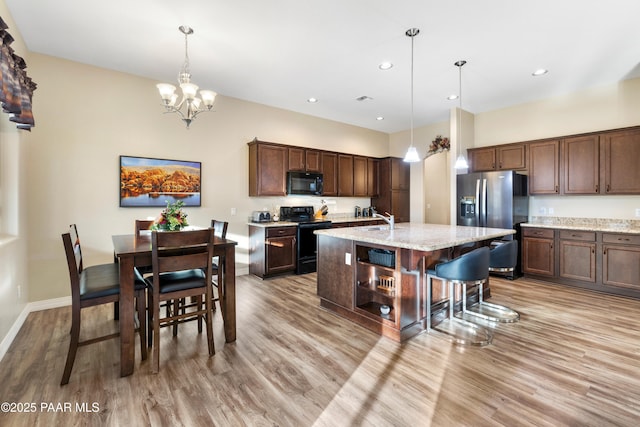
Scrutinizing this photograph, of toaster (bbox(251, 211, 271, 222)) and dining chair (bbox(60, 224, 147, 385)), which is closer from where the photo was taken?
dining chair (bbox(60, 224, 147, 385))

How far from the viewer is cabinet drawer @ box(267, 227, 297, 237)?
→ 479cm

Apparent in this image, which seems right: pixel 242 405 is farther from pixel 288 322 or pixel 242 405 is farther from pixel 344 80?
pixel 344 80

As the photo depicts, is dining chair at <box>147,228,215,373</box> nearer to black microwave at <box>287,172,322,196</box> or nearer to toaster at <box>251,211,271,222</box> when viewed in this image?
toaster at <box>251,211,271,222</box>

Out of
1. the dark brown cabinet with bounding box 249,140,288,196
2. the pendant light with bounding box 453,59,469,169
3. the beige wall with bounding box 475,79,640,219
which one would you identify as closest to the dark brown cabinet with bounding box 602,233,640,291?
the beige wall with bounding box 475,79,640,219

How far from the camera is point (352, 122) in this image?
260 inches

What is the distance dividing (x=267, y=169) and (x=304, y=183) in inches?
31.5

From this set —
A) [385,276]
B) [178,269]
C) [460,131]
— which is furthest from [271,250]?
[460,131]

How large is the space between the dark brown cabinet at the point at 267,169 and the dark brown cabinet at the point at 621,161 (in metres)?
4.88

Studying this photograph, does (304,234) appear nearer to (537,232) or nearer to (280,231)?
(280,231)

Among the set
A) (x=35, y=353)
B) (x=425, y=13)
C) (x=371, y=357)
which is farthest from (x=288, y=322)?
(x=425, y=13)

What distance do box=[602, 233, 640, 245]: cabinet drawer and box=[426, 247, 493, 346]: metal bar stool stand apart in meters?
2.66

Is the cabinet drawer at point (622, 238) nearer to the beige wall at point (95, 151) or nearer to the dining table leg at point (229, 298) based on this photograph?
the dining table leg at point (229, 298)

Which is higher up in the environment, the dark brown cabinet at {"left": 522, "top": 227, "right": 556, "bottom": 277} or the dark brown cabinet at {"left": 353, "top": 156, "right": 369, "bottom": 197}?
the dark brown cabinet at {"left": 353, "top": 156, "right": 369, "bottom": 197}

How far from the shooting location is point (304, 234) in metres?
5.21
